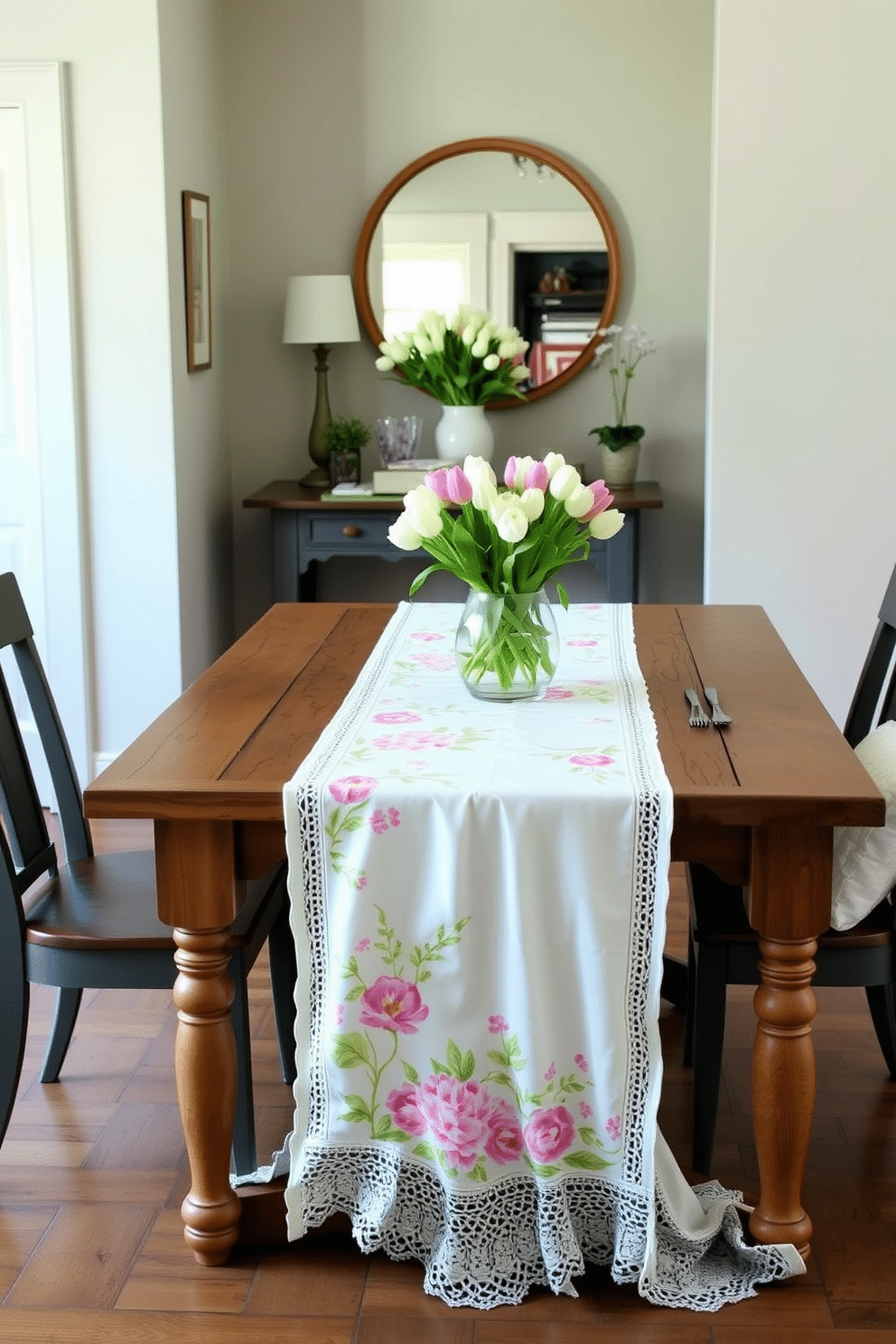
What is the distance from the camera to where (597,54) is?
4672 millimetres

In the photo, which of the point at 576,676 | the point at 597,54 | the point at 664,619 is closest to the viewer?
the point at 576,676

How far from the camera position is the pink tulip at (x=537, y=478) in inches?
89.3

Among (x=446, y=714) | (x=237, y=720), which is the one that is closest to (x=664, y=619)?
(x=446, y=714)

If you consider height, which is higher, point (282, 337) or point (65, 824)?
point (282, 337)

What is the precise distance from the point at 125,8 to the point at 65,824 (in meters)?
2.43

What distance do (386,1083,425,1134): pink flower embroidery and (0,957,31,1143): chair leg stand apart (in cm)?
63

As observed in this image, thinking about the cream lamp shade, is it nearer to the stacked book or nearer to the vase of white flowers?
the vase of white flowers

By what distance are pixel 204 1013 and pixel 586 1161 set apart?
562 mm

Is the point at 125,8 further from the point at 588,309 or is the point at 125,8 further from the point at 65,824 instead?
the point at 65,824

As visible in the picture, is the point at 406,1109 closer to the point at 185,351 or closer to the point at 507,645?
the point at 507,645

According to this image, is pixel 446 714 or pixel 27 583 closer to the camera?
pixel 446 714

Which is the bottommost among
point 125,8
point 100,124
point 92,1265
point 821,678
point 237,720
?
point 92,1265

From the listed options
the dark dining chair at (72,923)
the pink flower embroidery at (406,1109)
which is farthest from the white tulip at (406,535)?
the pink flower embroidery at (406,1109)

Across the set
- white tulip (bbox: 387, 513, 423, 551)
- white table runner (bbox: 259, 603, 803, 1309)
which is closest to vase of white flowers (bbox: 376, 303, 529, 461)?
white tulip (bbox: 387, 513, 423, 551)
